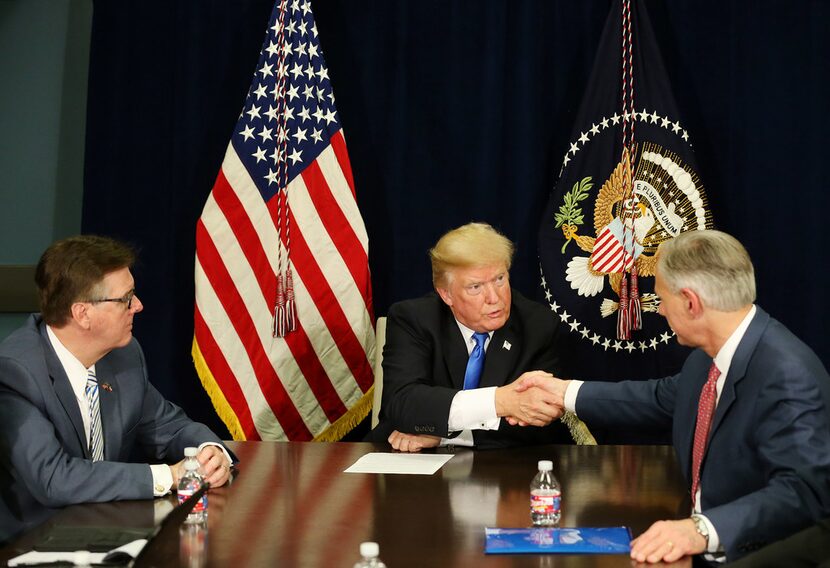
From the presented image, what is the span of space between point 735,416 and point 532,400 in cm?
104

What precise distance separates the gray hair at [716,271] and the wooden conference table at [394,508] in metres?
0.55

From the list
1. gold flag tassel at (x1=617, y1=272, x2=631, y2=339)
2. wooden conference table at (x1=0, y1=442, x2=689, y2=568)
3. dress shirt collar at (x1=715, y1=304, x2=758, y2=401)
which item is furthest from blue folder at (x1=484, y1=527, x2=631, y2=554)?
gold flag tassel at (x1=617, y1=272, x2=631, y2=339)

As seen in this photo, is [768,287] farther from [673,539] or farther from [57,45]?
[57,45]

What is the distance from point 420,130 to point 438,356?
67.1 inches

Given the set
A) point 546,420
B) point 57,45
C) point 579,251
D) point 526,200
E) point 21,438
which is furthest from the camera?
point 57,45

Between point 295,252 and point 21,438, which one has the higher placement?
point 295,252

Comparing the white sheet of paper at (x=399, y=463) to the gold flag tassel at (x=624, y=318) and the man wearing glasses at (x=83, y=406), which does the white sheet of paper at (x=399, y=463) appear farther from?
the gold flag tassel at (x=624, y=318)

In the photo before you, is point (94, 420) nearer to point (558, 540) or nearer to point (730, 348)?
point (558, 540)

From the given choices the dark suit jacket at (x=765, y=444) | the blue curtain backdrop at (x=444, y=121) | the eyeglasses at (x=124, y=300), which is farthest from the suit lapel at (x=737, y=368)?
the blue curtain backdrop at (x=444, y=121)

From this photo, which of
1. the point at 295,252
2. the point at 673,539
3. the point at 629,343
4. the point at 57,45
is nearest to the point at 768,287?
the point at 629,343

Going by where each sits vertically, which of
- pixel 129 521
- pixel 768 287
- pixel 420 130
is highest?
pixel 420 130

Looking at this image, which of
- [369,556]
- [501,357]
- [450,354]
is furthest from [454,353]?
[369,556]

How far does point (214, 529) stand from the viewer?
2430 millimetres

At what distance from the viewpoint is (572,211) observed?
4.83 metres
